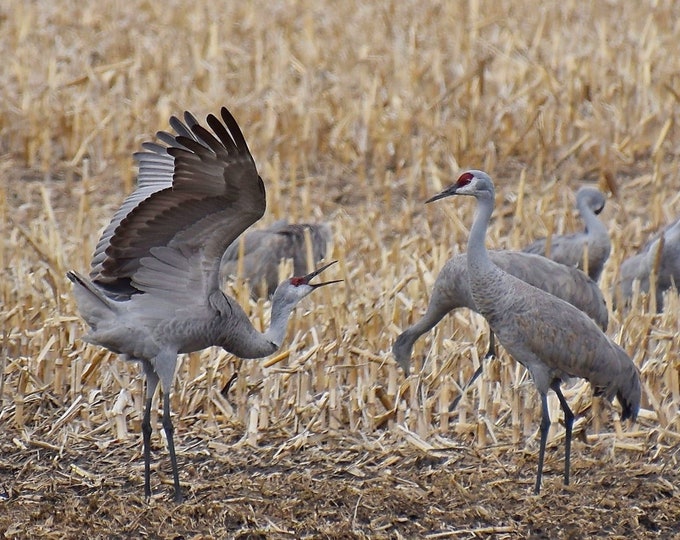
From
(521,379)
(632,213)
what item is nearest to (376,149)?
(632,213)

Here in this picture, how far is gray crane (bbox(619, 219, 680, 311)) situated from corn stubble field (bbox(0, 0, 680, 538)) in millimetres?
144

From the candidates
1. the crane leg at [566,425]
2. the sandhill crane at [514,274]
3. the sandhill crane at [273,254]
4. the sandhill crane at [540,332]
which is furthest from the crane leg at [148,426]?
the sandhill crane at [273,254]

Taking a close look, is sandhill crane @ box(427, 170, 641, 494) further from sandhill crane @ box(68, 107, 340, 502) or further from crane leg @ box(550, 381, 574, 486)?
sandhill crane @ box(68, 107, 340, 502)

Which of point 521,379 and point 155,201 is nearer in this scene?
point 155,201

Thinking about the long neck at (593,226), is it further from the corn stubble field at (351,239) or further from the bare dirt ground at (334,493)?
the bare dirt ground at (334,493)

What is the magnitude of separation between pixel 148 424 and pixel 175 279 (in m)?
0.56

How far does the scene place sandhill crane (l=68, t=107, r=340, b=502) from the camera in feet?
14.8

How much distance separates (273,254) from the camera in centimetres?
723

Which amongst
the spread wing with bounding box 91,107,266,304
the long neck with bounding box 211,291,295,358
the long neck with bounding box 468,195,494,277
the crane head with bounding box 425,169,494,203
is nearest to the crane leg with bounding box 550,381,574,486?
the long neck with bounding box 468,195,494,277

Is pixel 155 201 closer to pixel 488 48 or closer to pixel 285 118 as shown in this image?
pixel 285 118

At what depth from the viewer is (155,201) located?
4566 mm

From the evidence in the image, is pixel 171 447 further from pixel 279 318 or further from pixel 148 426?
pixel 279 318

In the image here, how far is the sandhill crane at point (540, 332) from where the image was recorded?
16.2 ft

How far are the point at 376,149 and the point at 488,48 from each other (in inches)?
79.7
